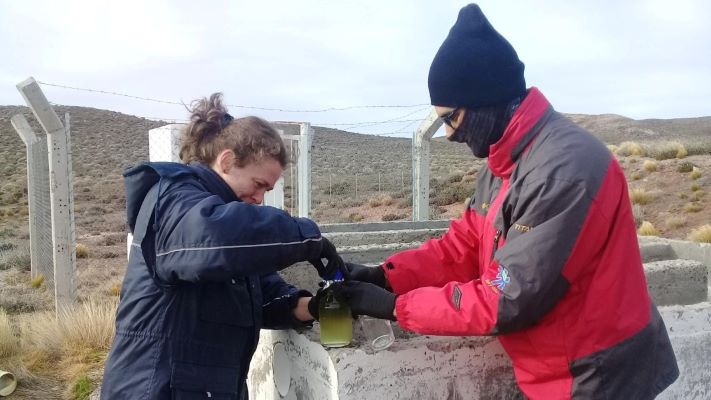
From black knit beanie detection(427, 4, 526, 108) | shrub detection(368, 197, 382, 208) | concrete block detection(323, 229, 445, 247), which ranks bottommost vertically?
shrub detection(368, 197, 382, 208)

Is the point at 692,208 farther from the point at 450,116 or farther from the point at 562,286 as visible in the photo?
the point at 562,286

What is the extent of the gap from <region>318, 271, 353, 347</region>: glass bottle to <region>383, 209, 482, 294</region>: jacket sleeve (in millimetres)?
414

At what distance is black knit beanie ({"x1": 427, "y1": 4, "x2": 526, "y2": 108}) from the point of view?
6.43ft

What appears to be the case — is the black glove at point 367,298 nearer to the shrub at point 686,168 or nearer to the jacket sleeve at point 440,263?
the jacket sleeve at point 440,263

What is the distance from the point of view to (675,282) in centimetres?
304

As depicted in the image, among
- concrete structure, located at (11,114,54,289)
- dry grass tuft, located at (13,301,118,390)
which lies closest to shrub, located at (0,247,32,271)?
concrete structure, located at (11,114,54,289)

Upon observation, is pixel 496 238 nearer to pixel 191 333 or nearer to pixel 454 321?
pixel 454 321

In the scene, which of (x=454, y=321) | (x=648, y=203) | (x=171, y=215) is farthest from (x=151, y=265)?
(x=648, y=203)

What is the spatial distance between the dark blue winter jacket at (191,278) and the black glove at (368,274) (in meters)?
0.47

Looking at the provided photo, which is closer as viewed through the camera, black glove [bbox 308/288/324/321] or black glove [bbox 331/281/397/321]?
black glove [bbox 331/281/397/321]

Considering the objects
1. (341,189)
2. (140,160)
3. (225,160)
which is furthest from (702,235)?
(140,160)

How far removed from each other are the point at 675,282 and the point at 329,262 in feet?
6.26

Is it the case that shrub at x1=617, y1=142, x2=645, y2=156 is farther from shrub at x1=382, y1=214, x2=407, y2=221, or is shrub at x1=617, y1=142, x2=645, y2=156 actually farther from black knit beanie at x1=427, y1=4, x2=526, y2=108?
black knit beanie at x1=427, y1=4, x2=526, y2=108

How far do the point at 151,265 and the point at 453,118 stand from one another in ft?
3.45
